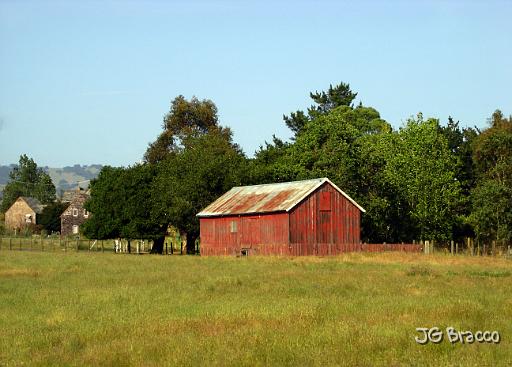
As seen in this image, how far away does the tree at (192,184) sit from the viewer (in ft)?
230

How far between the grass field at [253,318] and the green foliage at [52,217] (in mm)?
95677

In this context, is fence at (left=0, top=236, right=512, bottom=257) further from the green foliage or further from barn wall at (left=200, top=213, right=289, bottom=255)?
the green foliage

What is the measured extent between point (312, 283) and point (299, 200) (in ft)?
90.2

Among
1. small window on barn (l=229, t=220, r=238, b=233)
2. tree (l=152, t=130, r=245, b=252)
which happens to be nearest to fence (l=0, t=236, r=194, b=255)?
tree (l=152, t=130, r=245, b=252)

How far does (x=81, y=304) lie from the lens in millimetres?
→ 24047

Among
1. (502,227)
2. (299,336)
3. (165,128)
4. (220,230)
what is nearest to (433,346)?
(299,336)

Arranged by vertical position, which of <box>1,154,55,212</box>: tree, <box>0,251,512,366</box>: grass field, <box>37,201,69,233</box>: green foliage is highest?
<box>1,154,55,212</box>: tree

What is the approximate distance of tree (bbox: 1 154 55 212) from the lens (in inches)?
6609

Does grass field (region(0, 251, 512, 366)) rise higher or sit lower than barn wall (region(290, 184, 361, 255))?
lower

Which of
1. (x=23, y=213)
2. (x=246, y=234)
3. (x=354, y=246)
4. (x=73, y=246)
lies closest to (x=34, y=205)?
(x=23, y=213)

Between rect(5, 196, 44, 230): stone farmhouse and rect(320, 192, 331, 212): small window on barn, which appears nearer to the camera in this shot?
rect(320, 192, 331, 212): small window on barn

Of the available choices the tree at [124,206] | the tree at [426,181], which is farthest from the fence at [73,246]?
the tree at [426,181]

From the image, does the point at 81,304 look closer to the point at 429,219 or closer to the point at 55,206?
the point at 429,219

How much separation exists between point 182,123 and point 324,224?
174 ft
